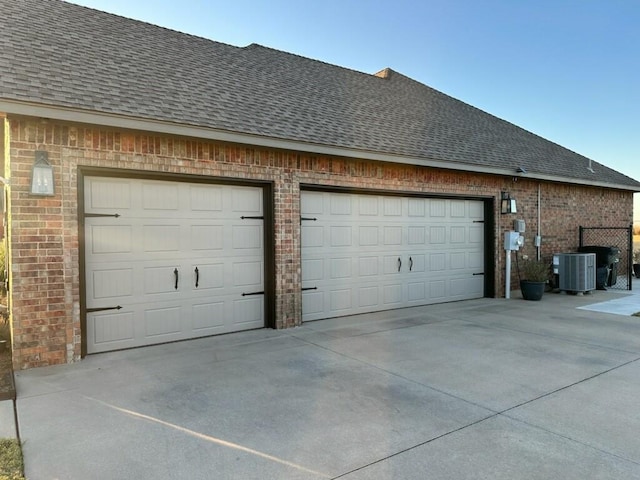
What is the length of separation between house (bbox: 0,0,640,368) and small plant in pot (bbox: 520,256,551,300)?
0.56m

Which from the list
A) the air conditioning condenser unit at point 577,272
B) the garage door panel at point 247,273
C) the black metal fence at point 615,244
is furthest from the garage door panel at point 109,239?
the black metal fence at point 615,244

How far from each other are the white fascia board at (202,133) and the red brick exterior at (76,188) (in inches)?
10.0

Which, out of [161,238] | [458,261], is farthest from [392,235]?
[161,238]

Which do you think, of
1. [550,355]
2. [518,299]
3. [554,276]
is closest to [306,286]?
[550,355]

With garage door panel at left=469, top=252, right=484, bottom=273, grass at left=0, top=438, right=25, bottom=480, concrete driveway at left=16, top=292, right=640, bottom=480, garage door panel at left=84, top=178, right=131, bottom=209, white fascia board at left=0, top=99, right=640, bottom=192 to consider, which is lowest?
concrete driveway at left=16, top=292, right=640, bottom=480

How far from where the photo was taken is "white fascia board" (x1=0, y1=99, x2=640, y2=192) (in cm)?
486

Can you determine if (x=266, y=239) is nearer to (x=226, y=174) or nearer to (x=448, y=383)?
(x=226, y=174)

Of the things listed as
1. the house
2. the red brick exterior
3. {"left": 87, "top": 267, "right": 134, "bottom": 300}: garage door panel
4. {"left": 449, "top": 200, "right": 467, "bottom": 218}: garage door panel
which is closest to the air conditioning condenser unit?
the house

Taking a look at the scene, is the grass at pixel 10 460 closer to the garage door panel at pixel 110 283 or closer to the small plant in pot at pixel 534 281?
the garage door panel at pixel 110 283

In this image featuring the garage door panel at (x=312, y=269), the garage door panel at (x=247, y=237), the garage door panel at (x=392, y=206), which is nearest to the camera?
the garage door panel at (x=247, y=237)

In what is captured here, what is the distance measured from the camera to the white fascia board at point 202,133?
15.9 ft

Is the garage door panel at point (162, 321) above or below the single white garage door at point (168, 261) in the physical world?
below

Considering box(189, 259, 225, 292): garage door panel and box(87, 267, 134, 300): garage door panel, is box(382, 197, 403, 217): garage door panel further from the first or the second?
box(87, 267, 134, 300): garage door panel

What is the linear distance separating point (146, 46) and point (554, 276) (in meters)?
11.0
